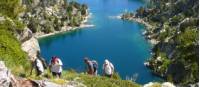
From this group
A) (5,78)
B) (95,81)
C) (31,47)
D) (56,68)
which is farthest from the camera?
(31,47)

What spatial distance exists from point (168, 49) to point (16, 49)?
460ft

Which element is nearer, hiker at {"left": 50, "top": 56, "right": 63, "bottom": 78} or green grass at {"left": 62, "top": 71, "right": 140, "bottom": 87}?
green grass at {"left": 62, "top": 71, "right": 140, "bottom": 87}

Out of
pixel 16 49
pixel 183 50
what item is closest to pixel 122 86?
pixel 16 49

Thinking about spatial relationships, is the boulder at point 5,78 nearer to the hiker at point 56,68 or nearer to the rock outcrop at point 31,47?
the hiker at point 56,68

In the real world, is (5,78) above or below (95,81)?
above

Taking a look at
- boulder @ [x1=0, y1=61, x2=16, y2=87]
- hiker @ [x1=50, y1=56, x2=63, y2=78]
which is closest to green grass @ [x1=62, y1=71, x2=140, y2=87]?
hiker @ [x1=50, y1=56, x2=63, y2=78]

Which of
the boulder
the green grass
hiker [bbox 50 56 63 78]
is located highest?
the boulder

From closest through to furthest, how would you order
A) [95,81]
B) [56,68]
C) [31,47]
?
[95,81] → [56,68] → [31,47]

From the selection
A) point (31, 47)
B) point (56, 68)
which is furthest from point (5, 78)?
point (31, 47)

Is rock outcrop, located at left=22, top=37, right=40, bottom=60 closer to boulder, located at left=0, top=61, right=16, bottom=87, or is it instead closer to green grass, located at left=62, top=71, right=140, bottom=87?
green grass, located at left=62, top=71, right=140, bottom=87

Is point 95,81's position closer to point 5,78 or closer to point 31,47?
point 5,78

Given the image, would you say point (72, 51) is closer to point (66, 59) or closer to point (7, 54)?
point (66, 59)

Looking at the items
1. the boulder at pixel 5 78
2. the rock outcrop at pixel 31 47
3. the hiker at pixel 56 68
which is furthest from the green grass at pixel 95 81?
the rock outcrop at pixel 31 47

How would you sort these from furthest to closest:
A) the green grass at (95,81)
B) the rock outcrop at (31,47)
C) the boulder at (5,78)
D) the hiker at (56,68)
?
the rock outcrop at (31,47)
the hiker at (56,68)
the green grass at (95,81)
the boulder at (5,78)
